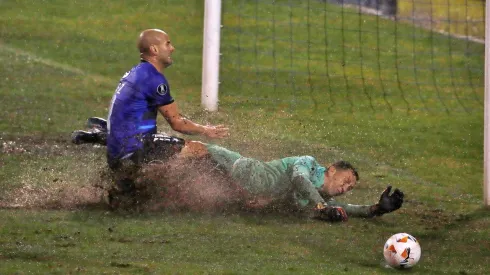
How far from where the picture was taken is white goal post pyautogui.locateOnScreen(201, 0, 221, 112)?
11961 millimetres

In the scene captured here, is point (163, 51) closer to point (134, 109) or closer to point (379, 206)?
point (134, 109)

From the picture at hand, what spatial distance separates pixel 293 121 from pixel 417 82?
3.28 metres

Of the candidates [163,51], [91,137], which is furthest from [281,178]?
[91,137]

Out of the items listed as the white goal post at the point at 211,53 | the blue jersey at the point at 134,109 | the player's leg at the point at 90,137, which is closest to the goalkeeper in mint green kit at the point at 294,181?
the blue jersey at the point at 134,109

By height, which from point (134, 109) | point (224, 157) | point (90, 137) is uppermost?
point (134, 109)

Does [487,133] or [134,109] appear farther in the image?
[487,133]

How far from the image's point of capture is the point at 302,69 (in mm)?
14812

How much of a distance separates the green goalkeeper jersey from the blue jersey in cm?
67

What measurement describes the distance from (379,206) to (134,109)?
6.18ft

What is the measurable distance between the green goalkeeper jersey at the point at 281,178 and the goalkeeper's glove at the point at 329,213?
121 mm

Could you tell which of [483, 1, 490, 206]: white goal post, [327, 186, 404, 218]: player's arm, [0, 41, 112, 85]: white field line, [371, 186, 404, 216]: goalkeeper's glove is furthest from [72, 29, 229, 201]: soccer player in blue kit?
[0, 41, 112, 85]: white field line

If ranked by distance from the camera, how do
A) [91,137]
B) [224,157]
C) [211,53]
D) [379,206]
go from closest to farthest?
[379,206] < [224,157] < [91,137] < [211,53]

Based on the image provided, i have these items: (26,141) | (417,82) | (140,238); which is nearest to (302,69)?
(417,82)

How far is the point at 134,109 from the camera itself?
8.07m
